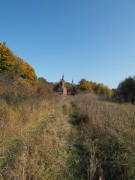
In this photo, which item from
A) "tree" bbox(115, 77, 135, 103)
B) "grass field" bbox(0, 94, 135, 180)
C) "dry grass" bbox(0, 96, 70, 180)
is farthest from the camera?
"tree" bbox(115, 77, 135, 103)

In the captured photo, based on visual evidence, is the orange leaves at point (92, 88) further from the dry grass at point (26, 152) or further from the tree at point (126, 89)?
the dry grass at point (26, 152)

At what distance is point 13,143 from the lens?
4727mm

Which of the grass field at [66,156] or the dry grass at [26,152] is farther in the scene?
the grass field at [66,156]

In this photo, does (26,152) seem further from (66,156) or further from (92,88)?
(92,88)

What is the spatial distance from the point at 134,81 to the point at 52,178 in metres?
21.5

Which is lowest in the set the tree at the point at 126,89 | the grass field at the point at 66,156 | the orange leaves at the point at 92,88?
the grass field at the point at 66,156

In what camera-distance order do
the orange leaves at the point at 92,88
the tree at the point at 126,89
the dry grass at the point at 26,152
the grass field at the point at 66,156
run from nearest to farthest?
the dry grass at the point at 26,152
the grass field at the point at 66,156
the tree at the point at 126,89
the orange leaves at the point at 92,88

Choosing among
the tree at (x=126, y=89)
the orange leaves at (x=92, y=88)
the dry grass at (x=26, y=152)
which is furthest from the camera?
the orange leaves at (x=92, y=88)

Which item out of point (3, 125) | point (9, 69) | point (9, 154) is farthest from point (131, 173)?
point (9, 69)

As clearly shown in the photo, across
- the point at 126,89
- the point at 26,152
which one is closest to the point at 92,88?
the point at 126,89

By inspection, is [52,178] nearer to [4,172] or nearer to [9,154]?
[4,172]

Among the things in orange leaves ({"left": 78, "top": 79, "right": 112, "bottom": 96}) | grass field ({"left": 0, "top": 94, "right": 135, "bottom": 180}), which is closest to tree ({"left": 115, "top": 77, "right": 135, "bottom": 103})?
grass field ({"left": 0, "top": 94, "right": 135, "bottom": 180})

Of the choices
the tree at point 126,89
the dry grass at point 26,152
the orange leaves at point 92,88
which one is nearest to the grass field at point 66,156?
the dry grass at point 26,152

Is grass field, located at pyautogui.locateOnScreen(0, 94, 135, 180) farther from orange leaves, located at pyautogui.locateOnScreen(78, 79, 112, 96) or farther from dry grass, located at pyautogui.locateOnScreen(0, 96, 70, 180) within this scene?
orange leaves, located at pyautogui.locateOnScreen(78, 79, 112, 96)
